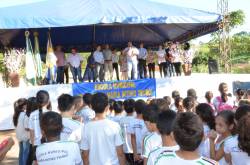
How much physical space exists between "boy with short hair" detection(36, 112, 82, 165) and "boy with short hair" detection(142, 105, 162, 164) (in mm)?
629

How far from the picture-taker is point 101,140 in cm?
398

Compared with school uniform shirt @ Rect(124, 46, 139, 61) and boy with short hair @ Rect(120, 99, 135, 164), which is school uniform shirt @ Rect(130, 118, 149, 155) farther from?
school uniform shirt @ Rect(124, 46, 139, 61)

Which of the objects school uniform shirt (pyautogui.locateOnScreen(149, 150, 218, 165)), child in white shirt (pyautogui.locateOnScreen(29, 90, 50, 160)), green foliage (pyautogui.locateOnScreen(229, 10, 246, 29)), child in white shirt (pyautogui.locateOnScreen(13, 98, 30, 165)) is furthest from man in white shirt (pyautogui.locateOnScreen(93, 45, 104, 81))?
green foliage (pyautogui.locateOnScreen(229, 10, 246, 29))

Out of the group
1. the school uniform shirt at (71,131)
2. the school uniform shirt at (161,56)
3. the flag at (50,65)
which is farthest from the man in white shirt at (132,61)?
the school uniform shirt at (71,131)

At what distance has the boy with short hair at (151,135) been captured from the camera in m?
3.54

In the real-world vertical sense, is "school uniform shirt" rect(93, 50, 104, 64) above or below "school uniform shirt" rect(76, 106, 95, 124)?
above

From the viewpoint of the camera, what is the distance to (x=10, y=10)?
39.5ft

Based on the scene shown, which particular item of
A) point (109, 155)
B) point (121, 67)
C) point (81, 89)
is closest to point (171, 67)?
point (121, 67)

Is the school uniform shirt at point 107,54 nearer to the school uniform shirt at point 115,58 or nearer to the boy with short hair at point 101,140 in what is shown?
the school uniform shirt at point 115,58

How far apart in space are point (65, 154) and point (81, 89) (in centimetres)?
883

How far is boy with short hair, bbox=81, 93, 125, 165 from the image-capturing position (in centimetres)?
398

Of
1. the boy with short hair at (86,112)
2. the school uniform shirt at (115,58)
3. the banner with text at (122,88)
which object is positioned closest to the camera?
the boy with short hair at (86,112)

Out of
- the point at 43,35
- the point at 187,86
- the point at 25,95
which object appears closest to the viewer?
the point at 25,95

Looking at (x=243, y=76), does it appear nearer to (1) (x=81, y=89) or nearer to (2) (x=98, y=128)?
(1) (x=81, y=89)
